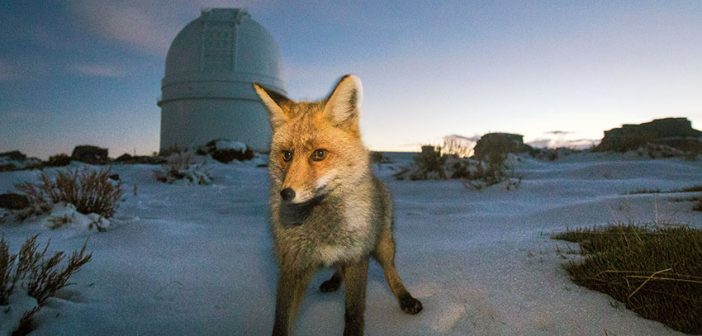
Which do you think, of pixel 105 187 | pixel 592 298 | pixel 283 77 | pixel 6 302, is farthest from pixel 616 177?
pixel 283 77

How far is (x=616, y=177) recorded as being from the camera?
30.2 feet

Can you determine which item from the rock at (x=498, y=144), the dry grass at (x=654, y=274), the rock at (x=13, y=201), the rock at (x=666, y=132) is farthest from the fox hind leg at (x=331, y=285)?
the rock at (x=666, y=132)

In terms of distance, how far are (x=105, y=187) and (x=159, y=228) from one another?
3.37 feet

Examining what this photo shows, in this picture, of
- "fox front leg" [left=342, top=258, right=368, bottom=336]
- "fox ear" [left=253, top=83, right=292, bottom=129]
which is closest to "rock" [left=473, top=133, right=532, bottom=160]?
"fox ear" [left=253, top=83, right=292, bottom=129]

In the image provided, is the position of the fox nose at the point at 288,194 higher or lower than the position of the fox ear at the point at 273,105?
lower

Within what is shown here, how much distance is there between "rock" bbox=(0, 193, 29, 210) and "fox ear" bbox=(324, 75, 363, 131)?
5.63 metres

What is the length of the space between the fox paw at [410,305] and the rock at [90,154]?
16400mm

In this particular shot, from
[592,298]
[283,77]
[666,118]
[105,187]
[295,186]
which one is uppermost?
[283,77]

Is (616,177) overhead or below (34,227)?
overhead

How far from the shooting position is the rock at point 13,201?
593 cm

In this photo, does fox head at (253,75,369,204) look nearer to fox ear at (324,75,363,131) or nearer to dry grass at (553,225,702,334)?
fox ear at (324,75,363,131)

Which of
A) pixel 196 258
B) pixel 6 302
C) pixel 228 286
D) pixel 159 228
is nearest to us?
pixel 6 302

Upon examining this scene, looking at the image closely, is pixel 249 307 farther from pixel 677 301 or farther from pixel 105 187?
pixel 105 187

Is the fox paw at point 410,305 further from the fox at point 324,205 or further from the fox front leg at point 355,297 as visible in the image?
the fox front leg at point 355,297
